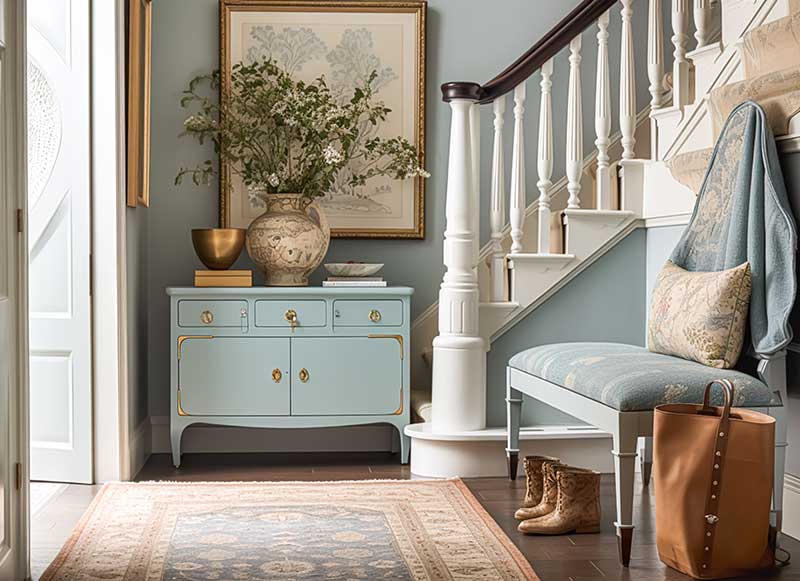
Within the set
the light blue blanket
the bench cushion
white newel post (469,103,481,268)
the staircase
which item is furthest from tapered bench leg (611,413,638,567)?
white newel post (469,103,481,268)

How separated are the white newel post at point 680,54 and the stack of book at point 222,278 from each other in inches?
75.1

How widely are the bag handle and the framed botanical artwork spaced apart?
223 cm

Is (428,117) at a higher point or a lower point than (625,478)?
higher

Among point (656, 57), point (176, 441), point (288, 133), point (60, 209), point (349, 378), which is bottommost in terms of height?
point (176, 441)

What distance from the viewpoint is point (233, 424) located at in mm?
4508

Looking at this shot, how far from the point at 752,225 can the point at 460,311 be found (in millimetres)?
1341

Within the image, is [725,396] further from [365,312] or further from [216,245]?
[216,245]

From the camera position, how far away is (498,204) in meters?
4.46

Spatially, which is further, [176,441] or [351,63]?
[351,63]

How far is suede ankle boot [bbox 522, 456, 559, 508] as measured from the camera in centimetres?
358

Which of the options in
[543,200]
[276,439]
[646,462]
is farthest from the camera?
[276,439]

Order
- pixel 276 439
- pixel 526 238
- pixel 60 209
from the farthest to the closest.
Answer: pixel 526 238
pixel 276 439
pixel 60 209

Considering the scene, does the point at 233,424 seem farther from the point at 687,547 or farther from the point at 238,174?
the point at 687,547

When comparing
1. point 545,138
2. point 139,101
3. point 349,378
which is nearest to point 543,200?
point 545,138
